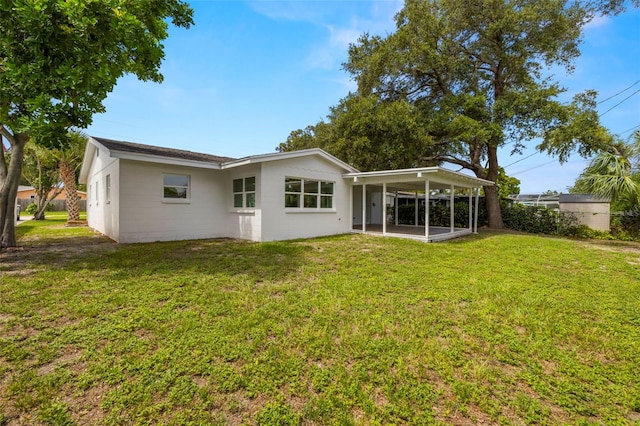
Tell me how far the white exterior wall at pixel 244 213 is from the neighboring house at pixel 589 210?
49.9 ft

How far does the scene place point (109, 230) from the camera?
10.5 metres

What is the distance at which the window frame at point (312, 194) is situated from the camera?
10773 millimetres

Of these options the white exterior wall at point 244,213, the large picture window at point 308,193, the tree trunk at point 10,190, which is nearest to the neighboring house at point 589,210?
the large picture window at point 308,193

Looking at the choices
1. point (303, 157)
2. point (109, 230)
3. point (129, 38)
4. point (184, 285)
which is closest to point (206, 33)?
point (129, 38)

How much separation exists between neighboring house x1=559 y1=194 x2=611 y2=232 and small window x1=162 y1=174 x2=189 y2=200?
17.9m

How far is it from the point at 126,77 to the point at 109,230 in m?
5.51

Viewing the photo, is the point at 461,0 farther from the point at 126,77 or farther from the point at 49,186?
the point at 49,186

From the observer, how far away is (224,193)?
1130cm

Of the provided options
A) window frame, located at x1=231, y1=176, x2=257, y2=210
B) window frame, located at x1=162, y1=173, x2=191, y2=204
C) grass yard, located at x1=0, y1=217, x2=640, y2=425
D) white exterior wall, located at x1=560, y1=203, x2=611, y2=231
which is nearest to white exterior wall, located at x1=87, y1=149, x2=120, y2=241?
window frame, located at x1=162, y1=173, x2=191, y2=204

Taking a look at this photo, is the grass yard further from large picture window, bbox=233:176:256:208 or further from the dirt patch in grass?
large picture window, bbox=233:176:256:208

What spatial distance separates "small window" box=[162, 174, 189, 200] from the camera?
32.3 ft

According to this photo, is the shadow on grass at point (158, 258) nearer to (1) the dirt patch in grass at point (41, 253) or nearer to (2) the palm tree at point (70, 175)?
(1) the dirt patch in grass at point (41, 253)

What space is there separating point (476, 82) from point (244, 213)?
47.2 ft

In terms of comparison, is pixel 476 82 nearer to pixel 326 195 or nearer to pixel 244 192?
pixel 326 195
